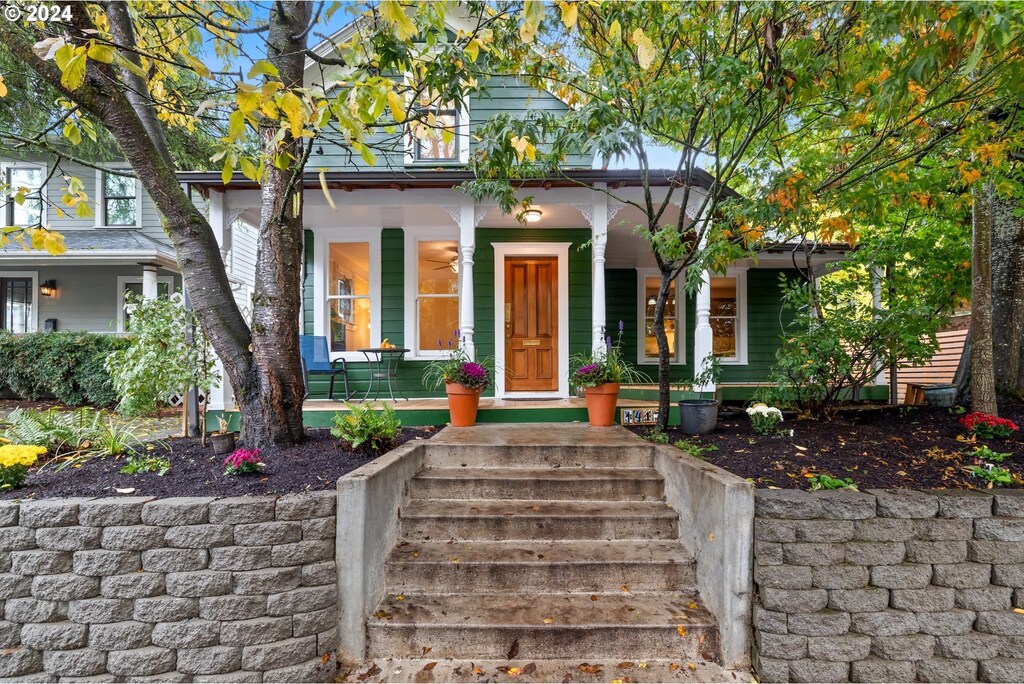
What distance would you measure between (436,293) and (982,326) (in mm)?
5757

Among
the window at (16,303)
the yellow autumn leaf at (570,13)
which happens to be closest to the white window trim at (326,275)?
the yellow autumn leaf at (570,13)

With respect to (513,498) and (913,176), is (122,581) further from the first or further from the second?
(913,176)

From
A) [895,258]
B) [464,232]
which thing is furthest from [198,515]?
[895,258]

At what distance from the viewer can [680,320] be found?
7559 mm

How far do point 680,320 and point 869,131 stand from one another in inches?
170

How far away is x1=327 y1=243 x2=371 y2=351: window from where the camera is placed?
20.8ft

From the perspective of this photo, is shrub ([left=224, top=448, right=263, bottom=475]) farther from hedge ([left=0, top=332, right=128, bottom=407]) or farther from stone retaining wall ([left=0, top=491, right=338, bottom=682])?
hedge ([left=0, top=332, right=128, bottom=407])

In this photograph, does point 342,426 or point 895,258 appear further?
point 895,258

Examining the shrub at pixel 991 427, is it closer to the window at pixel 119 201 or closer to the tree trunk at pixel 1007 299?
the tree trunk at pixel 1007 299

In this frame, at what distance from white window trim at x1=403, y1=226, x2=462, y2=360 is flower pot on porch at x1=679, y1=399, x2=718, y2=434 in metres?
3.55

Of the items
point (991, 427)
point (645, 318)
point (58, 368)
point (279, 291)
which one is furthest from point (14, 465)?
point (645, 318)

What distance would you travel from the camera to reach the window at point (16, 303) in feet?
31.4

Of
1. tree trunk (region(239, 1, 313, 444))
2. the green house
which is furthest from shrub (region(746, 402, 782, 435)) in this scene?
tree trunk (region(239, 1, 313, 444))

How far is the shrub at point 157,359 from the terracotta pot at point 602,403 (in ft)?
11.2
